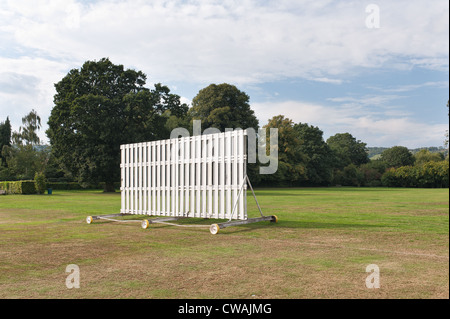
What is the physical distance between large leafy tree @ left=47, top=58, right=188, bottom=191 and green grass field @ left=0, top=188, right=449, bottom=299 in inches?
1116

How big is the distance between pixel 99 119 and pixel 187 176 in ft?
95.0

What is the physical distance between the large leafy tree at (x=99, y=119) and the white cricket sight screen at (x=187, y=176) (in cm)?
2504

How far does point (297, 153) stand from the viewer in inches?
2869

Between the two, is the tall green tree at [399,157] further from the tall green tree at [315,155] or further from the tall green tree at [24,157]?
the tall green tree at [24,157]

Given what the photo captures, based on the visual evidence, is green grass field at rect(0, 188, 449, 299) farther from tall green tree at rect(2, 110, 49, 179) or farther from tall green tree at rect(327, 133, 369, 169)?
tall green tree at rect(327, 133, 369, 169)

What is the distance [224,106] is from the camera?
5834 cm

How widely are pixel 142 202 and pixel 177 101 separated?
104 feet

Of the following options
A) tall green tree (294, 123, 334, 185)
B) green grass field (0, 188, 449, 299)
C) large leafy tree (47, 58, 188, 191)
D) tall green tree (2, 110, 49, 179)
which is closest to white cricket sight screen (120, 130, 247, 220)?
green grass field (0, 188, 449, 299)

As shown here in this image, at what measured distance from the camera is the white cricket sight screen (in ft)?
44.5

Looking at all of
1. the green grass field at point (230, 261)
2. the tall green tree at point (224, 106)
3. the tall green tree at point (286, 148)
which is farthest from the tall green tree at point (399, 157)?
the green grass field at point (230, 261)

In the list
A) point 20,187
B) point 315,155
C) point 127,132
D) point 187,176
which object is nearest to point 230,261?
point 187,176

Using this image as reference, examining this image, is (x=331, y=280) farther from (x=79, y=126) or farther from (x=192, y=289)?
(x=79, y=126)

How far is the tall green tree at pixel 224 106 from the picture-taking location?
186ft

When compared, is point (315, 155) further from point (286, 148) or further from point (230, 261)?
point (230, 261)
